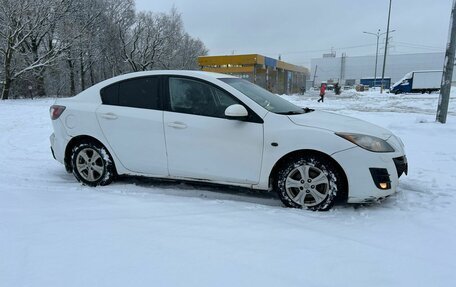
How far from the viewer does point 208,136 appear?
4242 mm

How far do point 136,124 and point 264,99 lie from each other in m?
1.56

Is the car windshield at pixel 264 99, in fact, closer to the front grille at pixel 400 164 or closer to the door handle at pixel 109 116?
the front grille at pixel 400 164

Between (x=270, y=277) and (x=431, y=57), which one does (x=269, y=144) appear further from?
(x=431, y=57)

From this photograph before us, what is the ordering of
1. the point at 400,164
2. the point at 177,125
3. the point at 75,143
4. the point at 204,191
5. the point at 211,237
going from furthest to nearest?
the point at 75,143 → the point at 204,191 → the point at 177,125 → the point at 400,164 → the point at 211,237

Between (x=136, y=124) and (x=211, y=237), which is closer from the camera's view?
(x=211, y=237)

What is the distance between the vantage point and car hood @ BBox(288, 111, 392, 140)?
4016 mm

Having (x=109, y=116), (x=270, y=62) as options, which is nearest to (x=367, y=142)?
(x=109, y=116)

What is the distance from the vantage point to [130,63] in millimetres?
45875

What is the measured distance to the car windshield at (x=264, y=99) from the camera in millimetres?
4355

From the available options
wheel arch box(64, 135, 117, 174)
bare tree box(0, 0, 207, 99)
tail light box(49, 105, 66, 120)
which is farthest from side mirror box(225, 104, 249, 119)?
bare tree box(0, 0, 207, 99)

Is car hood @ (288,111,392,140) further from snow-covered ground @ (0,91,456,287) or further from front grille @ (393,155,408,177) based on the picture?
snow-covered ground @ (0,91,456,287)

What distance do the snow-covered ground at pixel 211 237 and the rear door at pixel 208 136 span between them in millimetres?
351

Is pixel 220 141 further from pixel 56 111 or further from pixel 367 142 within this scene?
pixel 56 111

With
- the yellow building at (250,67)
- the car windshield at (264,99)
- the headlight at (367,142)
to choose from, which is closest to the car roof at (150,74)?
the car windshield at (264,99)
